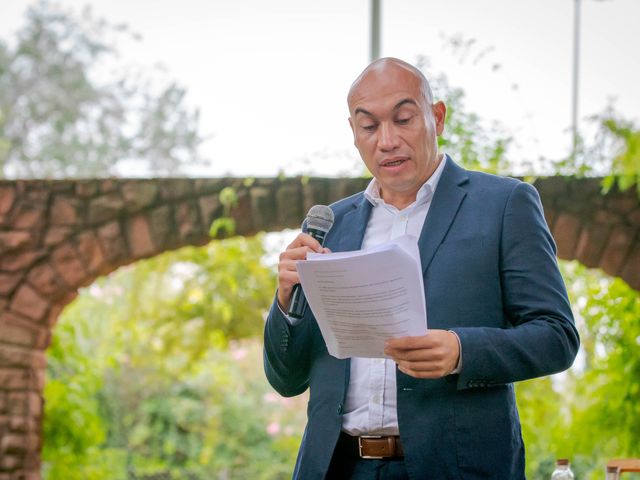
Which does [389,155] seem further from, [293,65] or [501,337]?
[293,65]

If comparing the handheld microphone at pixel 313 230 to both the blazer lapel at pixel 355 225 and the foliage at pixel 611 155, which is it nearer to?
the blazer lapel at pixel 355 225

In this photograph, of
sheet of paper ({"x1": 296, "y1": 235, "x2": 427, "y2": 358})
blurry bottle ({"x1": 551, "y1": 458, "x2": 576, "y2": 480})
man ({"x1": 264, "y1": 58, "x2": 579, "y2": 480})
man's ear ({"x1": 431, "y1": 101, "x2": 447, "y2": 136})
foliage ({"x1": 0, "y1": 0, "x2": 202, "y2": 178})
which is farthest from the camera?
foliage ({"x1": 0, "y1": 0, "x2": 202, "y2": 178})

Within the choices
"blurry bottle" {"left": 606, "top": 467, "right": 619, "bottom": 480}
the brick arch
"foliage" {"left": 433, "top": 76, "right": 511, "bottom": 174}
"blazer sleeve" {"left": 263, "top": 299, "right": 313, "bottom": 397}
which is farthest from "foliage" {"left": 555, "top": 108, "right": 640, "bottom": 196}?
"blazer sleeve" {"left": 263, "top": 299, "right": 313, "bottom": 397}

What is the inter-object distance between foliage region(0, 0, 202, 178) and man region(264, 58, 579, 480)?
35.4ft

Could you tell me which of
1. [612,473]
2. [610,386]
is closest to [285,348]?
[612,473]

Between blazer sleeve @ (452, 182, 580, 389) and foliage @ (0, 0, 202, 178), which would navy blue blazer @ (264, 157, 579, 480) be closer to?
blazer sleeve @ (452, 182, 580, 389)

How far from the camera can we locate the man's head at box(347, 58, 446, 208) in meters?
1.77

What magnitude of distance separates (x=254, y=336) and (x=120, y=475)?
8.11 ft

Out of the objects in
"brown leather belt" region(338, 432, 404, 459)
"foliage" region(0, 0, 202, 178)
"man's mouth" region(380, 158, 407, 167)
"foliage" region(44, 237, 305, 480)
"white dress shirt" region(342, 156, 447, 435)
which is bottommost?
"foliage" region(44, 237, 305, 480)

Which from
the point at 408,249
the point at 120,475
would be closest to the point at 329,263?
the point at 408,249

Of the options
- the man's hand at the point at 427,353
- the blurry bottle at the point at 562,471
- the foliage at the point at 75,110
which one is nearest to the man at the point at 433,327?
the man's hand at the point at 427,353

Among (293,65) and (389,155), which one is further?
(293,65)

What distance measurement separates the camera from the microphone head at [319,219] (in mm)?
1767

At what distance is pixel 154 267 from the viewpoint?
236 inches
